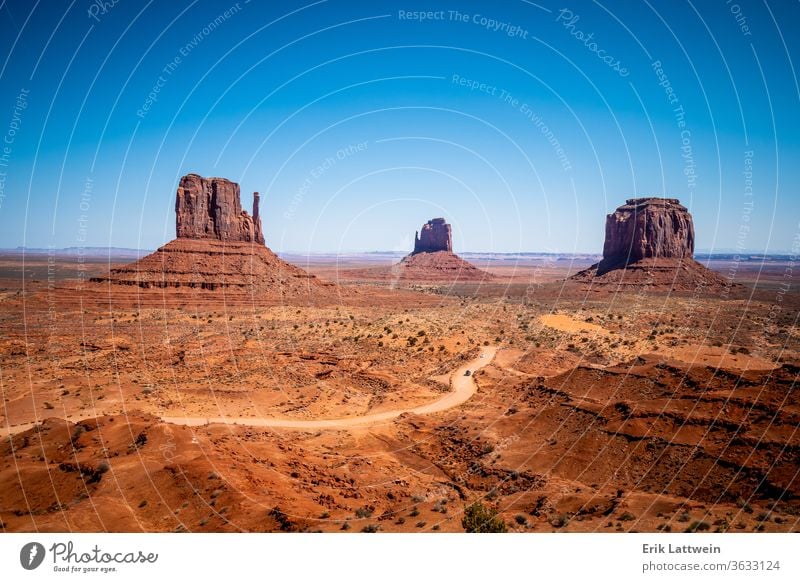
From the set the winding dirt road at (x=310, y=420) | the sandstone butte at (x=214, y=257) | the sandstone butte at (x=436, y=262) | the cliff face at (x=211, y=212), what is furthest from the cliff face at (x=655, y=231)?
the winding dirt road at (x=310, y=420)

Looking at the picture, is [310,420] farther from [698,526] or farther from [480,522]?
[698,526]

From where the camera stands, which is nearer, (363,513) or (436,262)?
(363,513)

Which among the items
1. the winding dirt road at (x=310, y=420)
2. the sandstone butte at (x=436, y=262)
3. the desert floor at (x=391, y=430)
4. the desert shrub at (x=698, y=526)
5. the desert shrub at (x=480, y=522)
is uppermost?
the sandstone butte at (x=436, y=262)

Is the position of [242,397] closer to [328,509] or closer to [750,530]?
[328,509]

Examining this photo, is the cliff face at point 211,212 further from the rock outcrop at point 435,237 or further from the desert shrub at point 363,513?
the rock outcrop at point 435,237

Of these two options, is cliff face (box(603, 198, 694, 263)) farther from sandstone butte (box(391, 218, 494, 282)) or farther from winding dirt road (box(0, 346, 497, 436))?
winding dirt road (box(0, 346, 497, 436))

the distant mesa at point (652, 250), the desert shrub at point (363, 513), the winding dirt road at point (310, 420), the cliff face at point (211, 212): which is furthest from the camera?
the distant mesa at point (652, 250)

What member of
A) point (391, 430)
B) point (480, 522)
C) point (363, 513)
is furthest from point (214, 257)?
point (480, 522)
